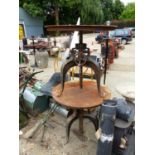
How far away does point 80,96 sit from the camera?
2.29 metres

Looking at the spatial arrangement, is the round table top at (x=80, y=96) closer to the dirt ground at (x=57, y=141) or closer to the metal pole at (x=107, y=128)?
the metal pole at (x=107, y=128)

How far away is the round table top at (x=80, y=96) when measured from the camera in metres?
2.12

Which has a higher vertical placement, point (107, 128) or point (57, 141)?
point (107, 128)

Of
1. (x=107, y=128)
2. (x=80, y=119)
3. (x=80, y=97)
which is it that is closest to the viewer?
(x=107, y=128)

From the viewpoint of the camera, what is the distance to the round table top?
2.12 meters

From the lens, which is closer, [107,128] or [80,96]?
[107,128]

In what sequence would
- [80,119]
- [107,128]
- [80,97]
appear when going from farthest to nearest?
1. [80,119]
2. [80,97]
3. [107,128]

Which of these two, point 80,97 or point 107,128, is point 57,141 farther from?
point 107,128

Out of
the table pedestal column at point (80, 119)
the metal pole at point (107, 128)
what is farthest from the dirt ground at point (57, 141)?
the metal pole at point (107, 128)

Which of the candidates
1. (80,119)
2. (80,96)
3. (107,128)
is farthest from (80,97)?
(107,128)
